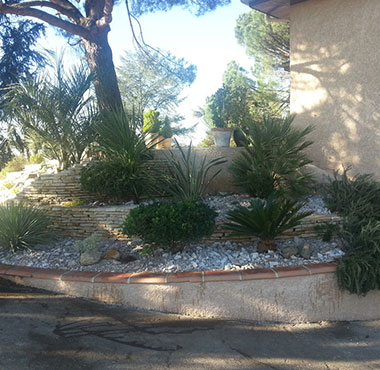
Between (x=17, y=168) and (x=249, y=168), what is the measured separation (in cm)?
696

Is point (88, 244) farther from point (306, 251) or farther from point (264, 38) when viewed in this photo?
point (264, 38)

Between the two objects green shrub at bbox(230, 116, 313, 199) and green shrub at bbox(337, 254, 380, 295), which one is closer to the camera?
green shrub at bbox(337, 254, 380, 295)

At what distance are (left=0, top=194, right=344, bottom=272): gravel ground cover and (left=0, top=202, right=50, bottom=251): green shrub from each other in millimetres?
127

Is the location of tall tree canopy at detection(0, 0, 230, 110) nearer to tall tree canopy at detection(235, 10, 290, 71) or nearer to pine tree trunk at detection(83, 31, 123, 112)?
pine tree trunk at detection(83, 31, 123, 112)

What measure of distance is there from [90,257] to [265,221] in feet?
7.36

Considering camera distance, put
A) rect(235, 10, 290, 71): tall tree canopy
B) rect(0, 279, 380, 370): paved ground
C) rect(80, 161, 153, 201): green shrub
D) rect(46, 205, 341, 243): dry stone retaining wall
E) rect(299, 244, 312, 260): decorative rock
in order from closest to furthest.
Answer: rect(0, 279, 380, 370): paved ground, rect(299, 244, 312, 260): decorative rock, rect(46, 205, 341, 243): dry stone retaining wall, rect(80, 161, 153, 201): green shrub, rect(235, 10, 290, 71): tall tree canopy

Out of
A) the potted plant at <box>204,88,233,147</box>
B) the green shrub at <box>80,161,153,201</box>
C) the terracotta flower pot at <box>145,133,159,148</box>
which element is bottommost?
the green shrub at <box>80,161,153,201</box>

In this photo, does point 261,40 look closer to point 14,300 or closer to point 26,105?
point 26,105

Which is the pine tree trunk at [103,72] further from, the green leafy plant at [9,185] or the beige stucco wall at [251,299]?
the beige stucco wall at [251,299]

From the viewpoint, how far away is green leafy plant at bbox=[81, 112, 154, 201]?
240 inches

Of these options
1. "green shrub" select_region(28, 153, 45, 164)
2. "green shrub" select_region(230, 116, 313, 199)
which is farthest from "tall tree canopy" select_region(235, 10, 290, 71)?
"green shrub" select_region(28, 153, 45, 164)

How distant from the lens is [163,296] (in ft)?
14.2

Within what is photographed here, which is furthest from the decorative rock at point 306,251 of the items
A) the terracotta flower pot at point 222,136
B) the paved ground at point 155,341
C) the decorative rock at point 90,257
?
the terracotta flower pot at point 222,136

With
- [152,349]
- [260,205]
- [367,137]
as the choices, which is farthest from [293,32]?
[152,349]
